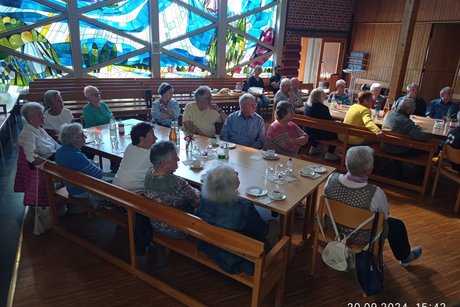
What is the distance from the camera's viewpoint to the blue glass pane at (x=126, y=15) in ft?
25.1

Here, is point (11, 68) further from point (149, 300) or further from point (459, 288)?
point (459, 288)

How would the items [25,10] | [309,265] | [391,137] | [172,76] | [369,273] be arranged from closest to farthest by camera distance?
[369,273], [309,265], [391,137], [25,10], [172,76]

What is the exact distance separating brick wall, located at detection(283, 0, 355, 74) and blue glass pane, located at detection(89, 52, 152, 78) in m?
4.28

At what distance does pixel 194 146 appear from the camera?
12.9ft

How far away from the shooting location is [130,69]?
8.44 metres

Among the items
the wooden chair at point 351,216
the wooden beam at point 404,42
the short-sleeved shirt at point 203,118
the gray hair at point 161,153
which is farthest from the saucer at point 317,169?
the wooden beam at point 404,42

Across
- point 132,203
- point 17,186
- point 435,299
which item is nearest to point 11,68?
point 17,186

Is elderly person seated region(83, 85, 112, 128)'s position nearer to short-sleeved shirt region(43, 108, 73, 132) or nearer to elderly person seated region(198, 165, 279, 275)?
short-sleeved shirt region(43, 108, 73, 132)

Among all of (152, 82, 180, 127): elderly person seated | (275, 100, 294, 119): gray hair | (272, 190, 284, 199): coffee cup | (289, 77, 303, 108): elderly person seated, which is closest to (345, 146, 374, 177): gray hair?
(272, 190, 284, 199): coffee cup

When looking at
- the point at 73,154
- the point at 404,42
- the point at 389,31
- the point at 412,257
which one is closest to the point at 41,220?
the point at 73,154

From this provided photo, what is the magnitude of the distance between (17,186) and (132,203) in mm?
2062

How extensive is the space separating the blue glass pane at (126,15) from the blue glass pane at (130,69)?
551 millimetres

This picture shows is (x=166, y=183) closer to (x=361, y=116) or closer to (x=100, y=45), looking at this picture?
(x=361, y=116)

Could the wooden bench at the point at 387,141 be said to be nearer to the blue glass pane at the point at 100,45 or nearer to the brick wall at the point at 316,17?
the blue glass pane at the point at 100,45
